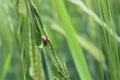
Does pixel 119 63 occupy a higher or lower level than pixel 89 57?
higher

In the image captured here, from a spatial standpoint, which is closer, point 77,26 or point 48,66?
point 48,66

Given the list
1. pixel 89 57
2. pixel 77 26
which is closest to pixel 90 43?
pixel 89 57

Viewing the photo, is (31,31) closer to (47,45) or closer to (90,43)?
(47,45)

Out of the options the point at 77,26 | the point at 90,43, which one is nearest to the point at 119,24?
the point at 90,43

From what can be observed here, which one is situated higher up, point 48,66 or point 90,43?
point 48,66

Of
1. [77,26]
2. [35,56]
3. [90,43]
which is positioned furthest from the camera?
[77,26]

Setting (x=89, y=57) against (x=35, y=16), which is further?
(x=89, y=57)

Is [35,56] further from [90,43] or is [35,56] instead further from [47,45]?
[90,43]

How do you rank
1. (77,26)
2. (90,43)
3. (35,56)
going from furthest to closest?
(77,26)
(90,43)
(35,56)

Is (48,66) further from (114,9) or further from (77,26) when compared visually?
(77,26)
